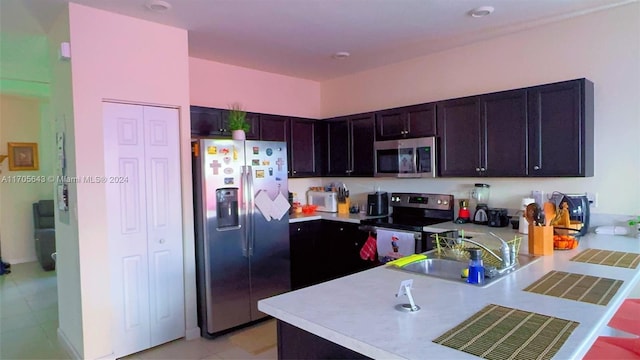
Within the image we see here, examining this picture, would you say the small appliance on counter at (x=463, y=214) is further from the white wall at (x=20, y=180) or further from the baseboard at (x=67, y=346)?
the white wall at (x=20, y=180)

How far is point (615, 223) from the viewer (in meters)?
2.97

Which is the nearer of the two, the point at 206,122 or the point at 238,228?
the point at 238,228

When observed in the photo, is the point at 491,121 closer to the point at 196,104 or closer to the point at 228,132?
the point at 228,132

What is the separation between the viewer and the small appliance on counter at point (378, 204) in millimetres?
4289

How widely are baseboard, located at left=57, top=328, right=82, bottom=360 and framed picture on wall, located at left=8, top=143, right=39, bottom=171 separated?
393 cm

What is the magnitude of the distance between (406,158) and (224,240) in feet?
6.32

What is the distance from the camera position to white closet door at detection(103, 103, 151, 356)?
9.54ft

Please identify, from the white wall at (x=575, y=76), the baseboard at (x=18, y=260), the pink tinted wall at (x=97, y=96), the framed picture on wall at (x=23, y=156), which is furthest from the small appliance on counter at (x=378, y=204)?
the baseboard at (x=18, y=260)

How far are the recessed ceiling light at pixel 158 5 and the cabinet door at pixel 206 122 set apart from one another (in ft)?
3.50

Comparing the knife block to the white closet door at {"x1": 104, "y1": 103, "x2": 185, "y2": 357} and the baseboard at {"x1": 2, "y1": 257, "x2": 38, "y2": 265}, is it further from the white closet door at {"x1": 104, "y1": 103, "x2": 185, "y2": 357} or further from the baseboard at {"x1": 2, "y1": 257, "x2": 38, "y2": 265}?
the baseboard at {"x1": 2, "y1": 257, "x2": 38, "y2": 265}

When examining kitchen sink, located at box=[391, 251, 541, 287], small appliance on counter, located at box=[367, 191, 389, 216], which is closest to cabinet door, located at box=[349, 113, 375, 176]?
small appliance on counter, located at box=[367, 191, 389, 216]

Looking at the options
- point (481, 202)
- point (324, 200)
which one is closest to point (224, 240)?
point (324, 200)

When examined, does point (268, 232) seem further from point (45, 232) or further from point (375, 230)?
point (45, 232)

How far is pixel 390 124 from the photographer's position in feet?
13.4
